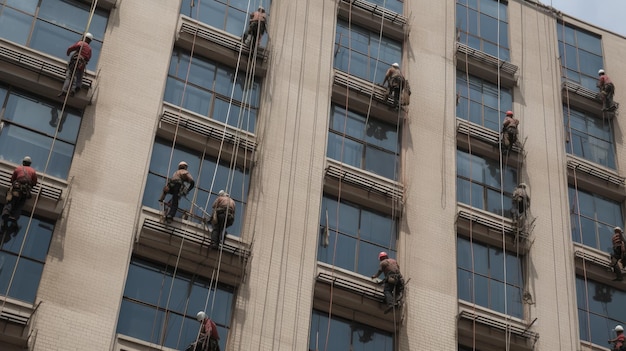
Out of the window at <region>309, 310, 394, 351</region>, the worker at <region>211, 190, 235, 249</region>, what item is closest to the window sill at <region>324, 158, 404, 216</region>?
the window at <region>309, 310, 394, 351</region>

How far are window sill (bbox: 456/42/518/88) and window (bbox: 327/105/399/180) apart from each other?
4390 mm

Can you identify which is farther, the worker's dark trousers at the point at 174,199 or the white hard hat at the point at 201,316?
the worker's dark trousers at the point at 174,199

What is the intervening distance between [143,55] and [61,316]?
8.62 metres

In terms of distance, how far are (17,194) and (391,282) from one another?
9.98 metres

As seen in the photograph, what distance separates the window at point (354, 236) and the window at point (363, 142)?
62.6 inches

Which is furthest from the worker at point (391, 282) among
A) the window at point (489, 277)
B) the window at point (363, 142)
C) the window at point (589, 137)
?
the window at point (589, 137)

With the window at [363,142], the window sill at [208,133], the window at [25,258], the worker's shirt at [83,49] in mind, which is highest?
the window at [363,142]

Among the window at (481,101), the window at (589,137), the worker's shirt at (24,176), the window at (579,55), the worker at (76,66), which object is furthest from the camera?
the window at (579,55)

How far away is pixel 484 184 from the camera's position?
32.2 metres

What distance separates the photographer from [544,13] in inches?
1487

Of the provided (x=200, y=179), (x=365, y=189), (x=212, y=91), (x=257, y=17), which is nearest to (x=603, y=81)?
(x=365, y=189)

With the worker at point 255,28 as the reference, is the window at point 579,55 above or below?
above

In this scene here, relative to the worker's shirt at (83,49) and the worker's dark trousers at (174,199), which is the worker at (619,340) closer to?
the worker's dark trousers at (174,199)

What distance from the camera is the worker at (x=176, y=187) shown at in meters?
26.0
